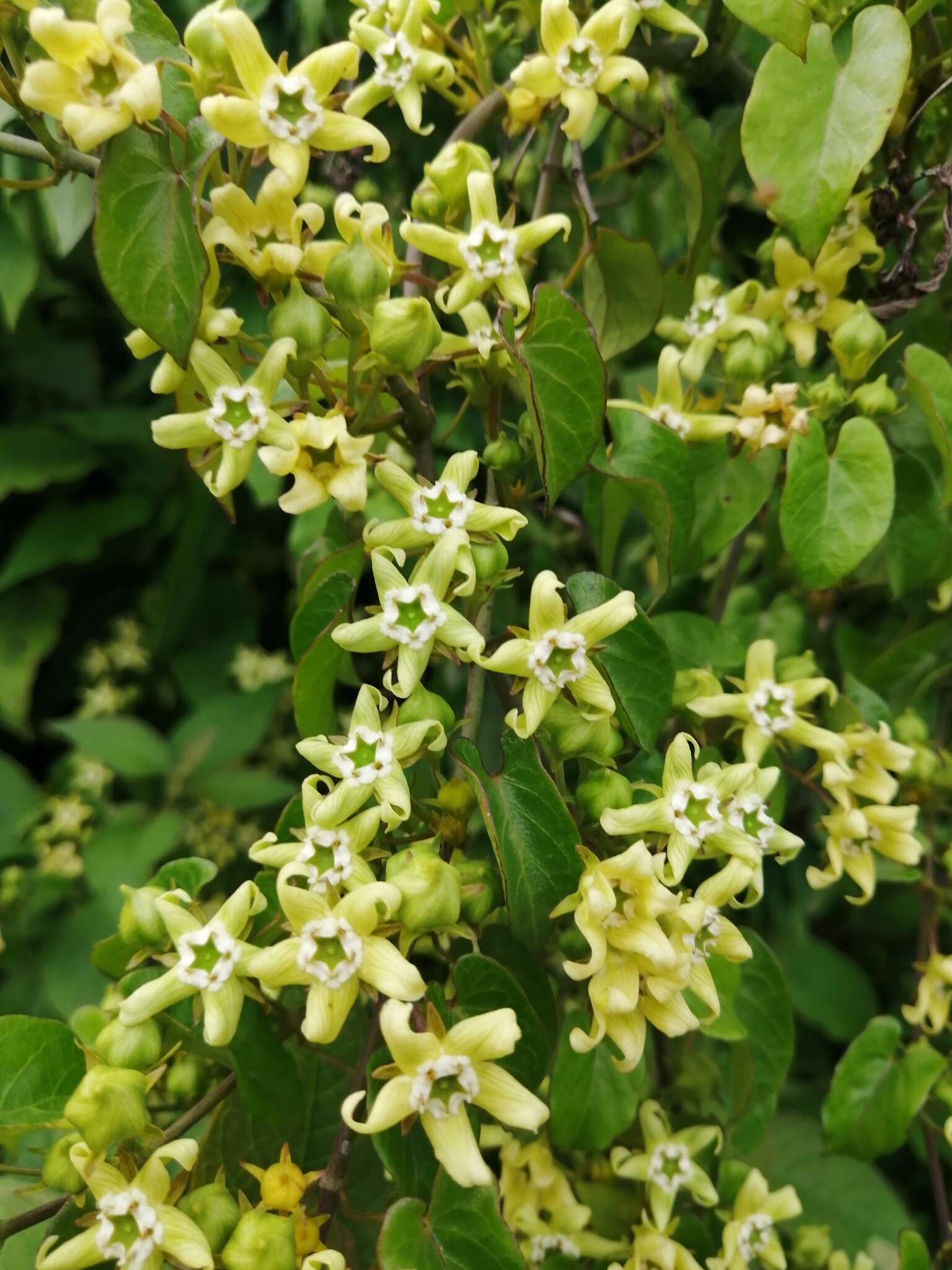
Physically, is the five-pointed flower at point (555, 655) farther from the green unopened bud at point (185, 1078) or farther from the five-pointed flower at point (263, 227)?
the green unopened bud at point (185, 1078)

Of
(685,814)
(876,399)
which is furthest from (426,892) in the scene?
(876,399)

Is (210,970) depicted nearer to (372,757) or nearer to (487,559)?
(372,757)

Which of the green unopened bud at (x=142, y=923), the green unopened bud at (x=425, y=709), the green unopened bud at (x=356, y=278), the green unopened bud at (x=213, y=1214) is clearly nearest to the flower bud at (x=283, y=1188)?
the green unopened bud at (x=213, y=1214)

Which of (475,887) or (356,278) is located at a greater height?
(356,278)

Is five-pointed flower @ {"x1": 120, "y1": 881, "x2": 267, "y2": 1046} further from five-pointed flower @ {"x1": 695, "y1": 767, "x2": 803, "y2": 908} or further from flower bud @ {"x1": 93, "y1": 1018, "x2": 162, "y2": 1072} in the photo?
five-pointed flower @ {"x1": 695, "y1": 767, "x2": 803, "y2": 908}

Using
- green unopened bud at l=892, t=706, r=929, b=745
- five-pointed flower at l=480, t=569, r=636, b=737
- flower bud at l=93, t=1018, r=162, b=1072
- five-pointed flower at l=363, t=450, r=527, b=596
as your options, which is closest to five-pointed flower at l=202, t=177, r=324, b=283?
five-pointed flower at l=363, t=450, r=527, b=596

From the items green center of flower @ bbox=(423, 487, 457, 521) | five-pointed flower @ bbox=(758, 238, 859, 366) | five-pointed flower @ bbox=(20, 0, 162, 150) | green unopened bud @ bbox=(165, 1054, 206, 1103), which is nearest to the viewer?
five-pointed flower @ bbox=(20, 0, 162, 150)
